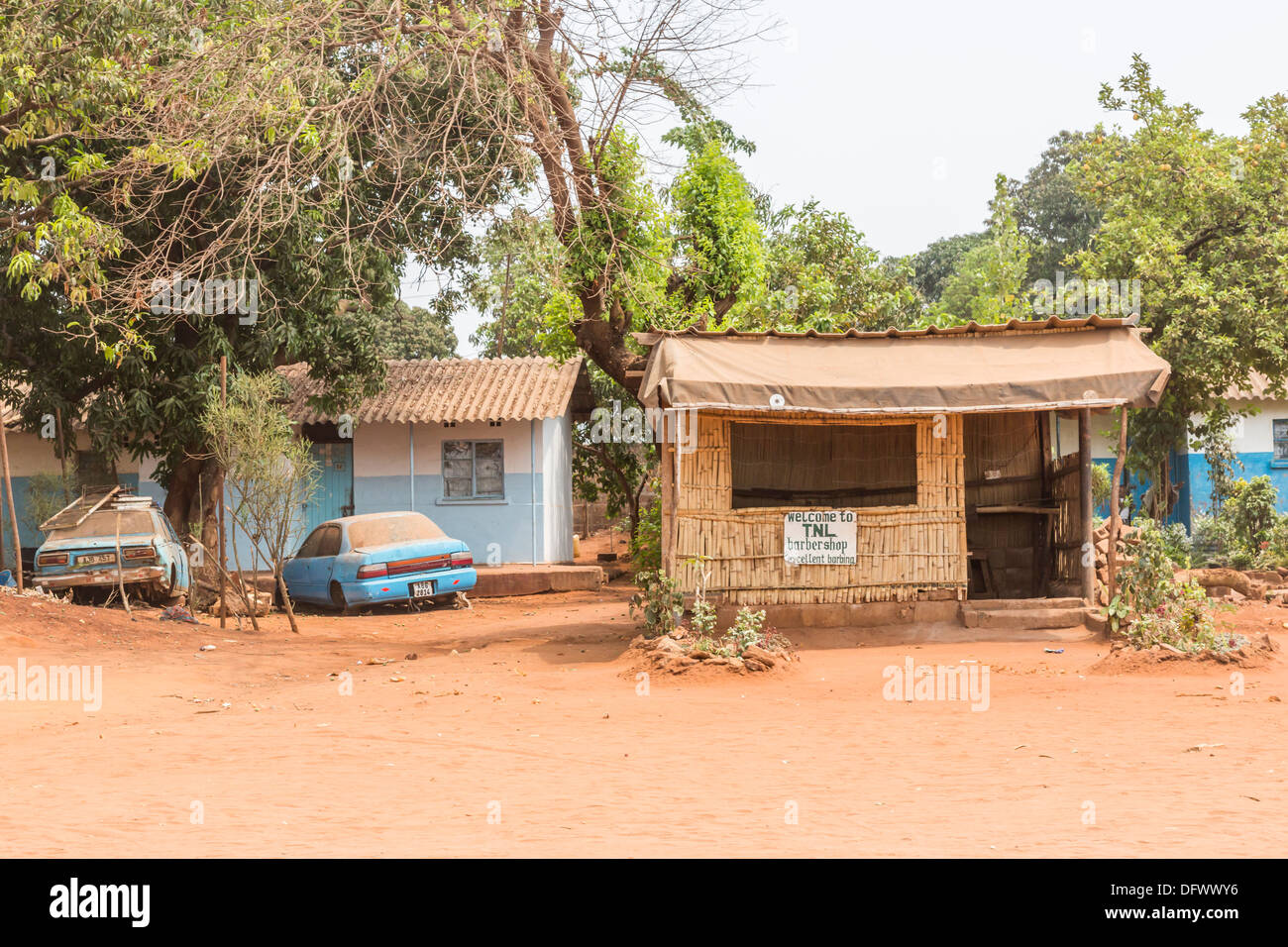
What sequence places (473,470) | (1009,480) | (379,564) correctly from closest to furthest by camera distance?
(1009,480), (379,564), (473,470)

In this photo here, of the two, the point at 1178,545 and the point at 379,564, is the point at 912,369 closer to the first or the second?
the point at 379,564

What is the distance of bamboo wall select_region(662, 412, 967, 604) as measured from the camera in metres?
11.5

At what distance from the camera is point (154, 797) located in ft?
19.6

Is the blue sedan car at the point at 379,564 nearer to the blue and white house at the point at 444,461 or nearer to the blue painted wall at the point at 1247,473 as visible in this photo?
the blue and white house at the point at 444,461

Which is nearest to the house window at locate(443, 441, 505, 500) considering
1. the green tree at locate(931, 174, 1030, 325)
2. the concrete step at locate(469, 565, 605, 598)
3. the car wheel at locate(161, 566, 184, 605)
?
the concrete step at locate(469, 565, 605, 598)

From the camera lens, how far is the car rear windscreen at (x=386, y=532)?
16953mm

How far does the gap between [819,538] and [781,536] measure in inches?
15.5

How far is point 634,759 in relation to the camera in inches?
276

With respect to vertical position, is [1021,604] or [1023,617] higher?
[1021,604]

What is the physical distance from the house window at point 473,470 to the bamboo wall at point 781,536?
9.89 metres

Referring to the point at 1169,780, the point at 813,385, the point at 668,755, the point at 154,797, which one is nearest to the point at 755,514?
the point at 813,385

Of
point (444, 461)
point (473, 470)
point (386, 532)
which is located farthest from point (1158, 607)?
point (444, 461)

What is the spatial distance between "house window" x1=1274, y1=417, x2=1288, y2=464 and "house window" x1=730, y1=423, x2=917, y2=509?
46.4 ft

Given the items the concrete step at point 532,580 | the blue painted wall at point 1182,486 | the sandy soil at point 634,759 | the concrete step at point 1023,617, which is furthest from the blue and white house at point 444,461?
the blue painted wall at point 1182,486
